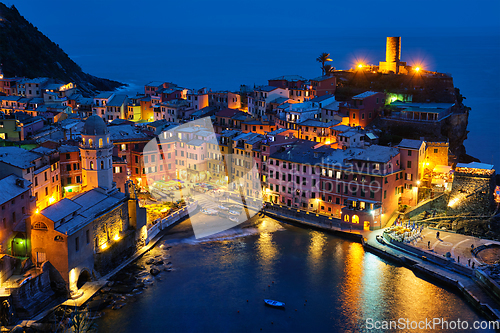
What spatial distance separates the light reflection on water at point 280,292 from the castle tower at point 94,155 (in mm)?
7234

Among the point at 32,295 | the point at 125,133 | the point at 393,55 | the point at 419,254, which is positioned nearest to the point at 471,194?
the point at 419,254

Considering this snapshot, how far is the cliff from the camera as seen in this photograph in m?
96.7

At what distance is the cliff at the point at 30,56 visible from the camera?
96688mm

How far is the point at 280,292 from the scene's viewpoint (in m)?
35.1

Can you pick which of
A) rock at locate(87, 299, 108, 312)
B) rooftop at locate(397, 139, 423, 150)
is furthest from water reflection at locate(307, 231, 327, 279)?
rock at locate(87, 299, 108, 312)

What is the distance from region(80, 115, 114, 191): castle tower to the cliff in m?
60.1

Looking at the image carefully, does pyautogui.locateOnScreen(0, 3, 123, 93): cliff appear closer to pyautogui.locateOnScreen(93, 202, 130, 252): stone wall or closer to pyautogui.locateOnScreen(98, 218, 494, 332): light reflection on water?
pyautogui.locateOnScreen(93, 202, 130, 252): stone wall

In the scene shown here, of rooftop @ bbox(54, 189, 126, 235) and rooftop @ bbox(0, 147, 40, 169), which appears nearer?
rooftop @ bbox(54, 189, 126, 235)

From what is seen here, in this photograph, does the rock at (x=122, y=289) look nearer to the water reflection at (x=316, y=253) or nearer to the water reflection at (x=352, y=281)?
the water reflection at (x=316, y=253)

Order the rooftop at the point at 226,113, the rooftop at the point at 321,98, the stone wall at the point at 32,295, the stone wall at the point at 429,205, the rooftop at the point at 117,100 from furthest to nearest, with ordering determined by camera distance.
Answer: the rooftop at the point at 117,100 → the rooftop at the point at 226,113 → the rooftop at the point at 321,98 → the stone wall at the point at 429,205 → the stone wall at the point at 32,295

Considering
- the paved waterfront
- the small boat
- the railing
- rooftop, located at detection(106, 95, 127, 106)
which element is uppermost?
rooftop, located at detection(106, 95, 127, 106)

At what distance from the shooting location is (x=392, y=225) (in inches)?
1758

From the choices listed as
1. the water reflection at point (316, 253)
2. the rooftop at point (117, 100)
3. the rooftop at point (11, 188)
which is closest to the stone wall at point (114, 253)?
the rooftop at point (11, 188)

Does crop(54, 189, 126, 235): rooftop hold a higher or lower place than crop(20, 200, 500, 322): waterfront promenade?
higher
